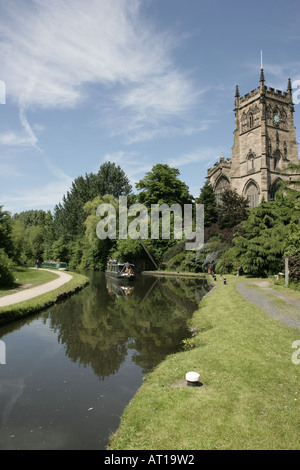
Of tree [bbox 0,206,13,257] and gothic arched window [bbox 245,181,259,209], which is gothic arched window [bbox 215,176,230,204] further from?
tree [bbox 0,206,13,257]

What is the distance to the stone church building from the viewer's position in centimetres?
4403

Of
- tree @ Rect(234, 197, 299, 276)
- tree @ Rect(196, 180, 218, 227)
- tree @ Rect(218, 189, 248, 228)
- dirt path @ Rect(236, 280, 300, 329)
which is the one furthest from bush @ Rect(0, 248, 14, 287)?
tree @ Rect(196, 180, 218, 227)

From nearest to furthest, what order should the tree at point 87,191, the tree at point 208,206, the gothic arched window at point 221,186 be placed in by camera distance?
the tree at point 208,206 < the gothic arched window at point 221,186 < the tree at point 87,191

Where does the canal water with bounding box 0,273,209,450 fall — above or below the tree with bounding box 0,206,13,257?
below

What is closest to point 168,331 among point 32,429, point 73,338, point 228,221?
point 73,338

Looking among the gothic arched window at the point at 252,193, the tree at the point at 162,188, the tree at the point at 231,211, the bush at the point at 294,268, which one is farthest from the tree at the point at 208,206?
the bush at the point at 294,268

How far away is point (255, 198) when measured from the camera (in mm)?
44656

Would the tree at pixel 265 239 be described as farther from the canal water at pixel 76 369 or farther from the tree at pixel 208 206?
the tree at pixel 208 206

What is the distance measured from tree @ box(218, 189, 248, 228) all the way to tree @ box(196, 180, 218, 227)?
43.1 inches

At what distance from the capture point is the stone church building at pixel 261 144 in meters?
44.0

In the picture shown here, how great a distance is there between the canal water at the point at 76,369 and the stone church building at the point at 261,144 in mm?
35302

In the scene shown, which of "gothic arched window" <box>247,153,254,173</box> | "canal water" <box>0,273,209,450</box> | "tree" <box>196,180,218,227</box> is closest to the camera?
"canal water" <box>0,273,209,450</box>

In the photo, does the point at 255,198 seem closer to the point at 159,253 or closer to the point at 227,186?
the point at 227,186

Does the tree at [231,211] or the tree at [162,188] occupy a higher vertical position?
the tree at [162,188]
